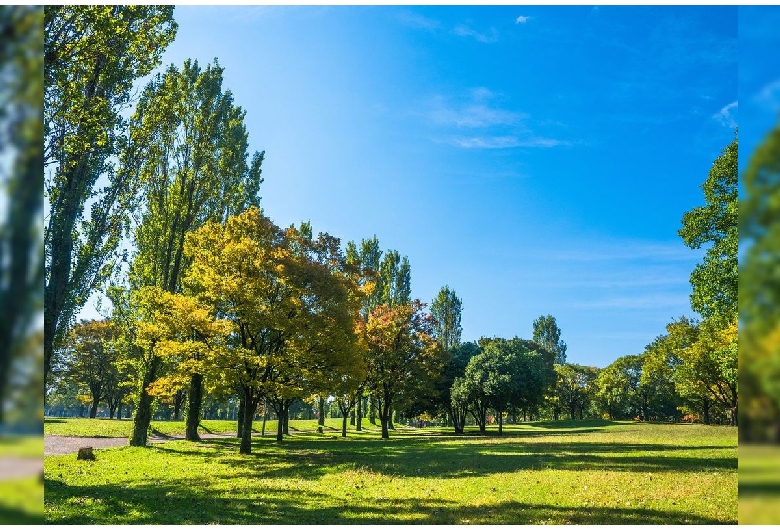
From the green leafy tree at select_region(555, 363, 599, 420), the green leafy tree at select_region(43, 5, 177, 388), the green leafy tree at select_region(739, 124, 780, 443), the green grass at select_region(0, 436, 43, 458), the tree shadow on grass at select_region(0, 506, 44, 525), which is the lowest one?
the green leafy tree at select_region(555, 363, 599, 420)

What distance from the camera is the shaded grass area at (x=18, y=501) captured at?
2858 millimetres

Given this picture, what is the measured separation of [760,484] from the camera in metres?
2.90

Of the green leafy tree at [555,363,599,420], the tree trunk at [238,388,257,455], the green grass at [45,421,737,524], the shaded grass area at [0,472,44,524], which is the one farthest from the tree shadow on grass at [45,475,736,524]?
the green leafy tree at [555,363,599,420]

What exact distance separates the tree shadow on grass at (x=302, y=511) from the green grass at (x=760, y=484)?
681cm

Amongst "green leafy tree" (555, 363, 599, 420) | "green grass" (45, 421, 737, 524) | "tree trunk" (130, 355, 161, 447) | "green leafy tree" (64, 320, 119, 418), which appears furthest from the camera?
"green leafy tree" (555, 363, 599, 420)

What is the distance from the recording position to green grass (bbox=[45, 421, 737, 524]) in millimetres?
9672

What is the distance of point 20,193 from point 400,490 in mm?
11824

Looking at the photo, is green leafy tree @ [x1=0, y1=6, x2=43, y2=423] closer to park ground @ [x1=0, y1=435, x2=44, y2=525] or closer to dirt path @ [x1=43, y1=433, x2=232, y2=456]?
park ground @ [x1=0, y1=435, x2=44, y2=525]

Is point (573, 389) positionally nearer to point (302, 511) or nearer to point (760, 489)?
point (302, 511)

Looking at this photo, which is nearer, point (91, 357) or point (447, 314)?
point (91, 357)

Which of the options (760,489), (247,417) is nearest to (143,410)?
(247,417)

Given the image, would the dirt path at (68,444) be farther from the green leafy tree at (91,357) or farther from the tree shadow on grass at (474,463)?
the green leafy tree at (91,357)

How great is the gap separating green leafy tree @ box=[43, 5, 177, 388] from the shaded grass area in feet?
33.9

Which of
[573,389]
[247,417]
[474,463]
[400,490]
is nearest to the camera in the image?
[400,490]
